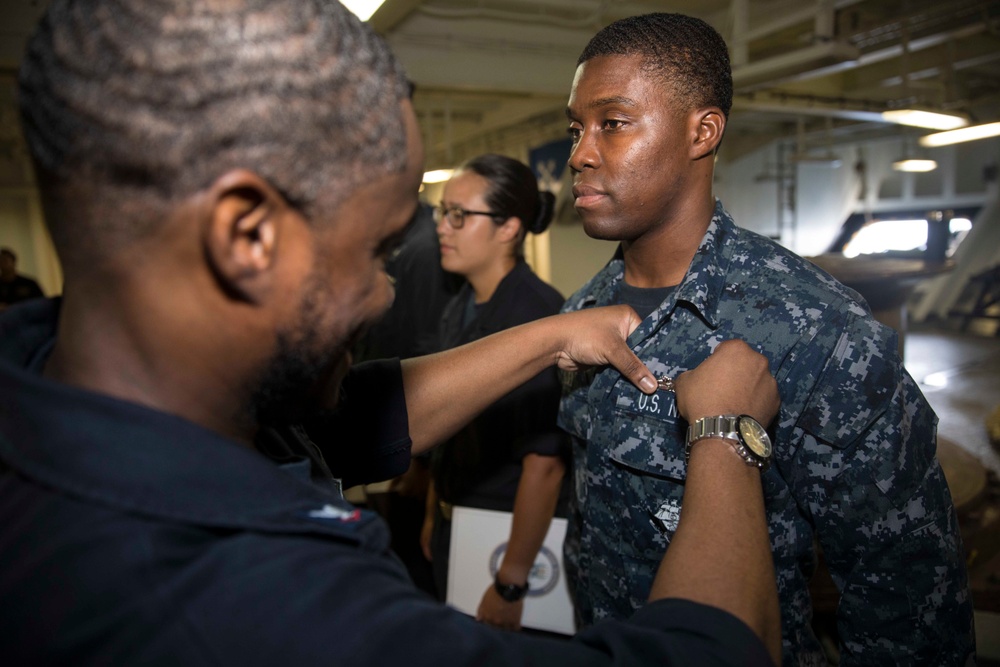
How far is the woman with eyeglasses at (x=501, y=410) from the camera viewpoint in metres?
2.16

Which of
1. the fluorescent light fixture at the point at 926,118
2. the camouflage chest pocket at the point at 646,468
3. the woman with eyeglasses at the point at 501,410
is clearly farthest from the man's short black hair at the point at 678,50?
the fluorescent light fixture at the point at 926,118

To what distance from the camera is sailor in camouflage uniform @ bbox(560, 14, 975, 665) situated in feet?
4.38

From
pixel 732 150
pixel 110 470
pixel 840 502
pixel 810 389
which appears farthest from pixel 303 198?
pixel 732 150

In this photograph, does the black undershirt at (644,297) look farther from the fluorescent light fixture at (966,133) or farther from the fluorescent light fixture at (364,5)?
the fluorescent light fixture at (966,133)

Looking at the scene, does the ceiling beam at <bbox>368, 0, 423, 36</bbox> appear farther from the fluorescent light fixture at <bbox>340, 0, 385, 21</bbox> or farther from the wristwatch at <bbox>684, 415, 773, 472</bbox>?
the wristwatch at <bbox>684, 415, 773, 472</bbox>

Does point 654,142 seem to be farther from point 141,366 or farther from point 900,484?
point 141,366

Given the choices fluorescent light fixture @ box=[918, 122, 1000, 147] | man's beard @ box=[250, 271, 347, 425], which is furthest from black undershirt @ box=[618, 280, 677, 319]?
fluorescent light fixture @ box=[918, 122, 1000, 147]

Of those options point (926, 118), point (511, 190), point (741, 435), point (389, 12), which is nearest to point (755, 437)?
point (741, 435)

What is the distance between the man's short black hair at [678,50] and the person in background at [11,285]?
8.62m

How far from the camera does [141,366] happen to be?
0.79m

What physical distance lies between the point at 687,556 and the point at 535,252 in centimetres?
992

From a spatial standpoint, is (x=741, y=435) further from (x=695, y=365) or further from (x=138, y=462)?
(x=138, y=462)

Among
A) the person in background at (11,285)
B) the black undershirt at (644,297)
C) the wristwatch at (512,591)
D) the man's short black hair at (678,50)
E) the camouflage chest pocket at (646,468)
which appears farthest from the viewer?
the person in background at (11,285)

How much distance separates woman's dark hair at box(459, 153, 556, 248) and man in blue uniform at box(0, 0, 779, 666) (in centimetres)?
189
